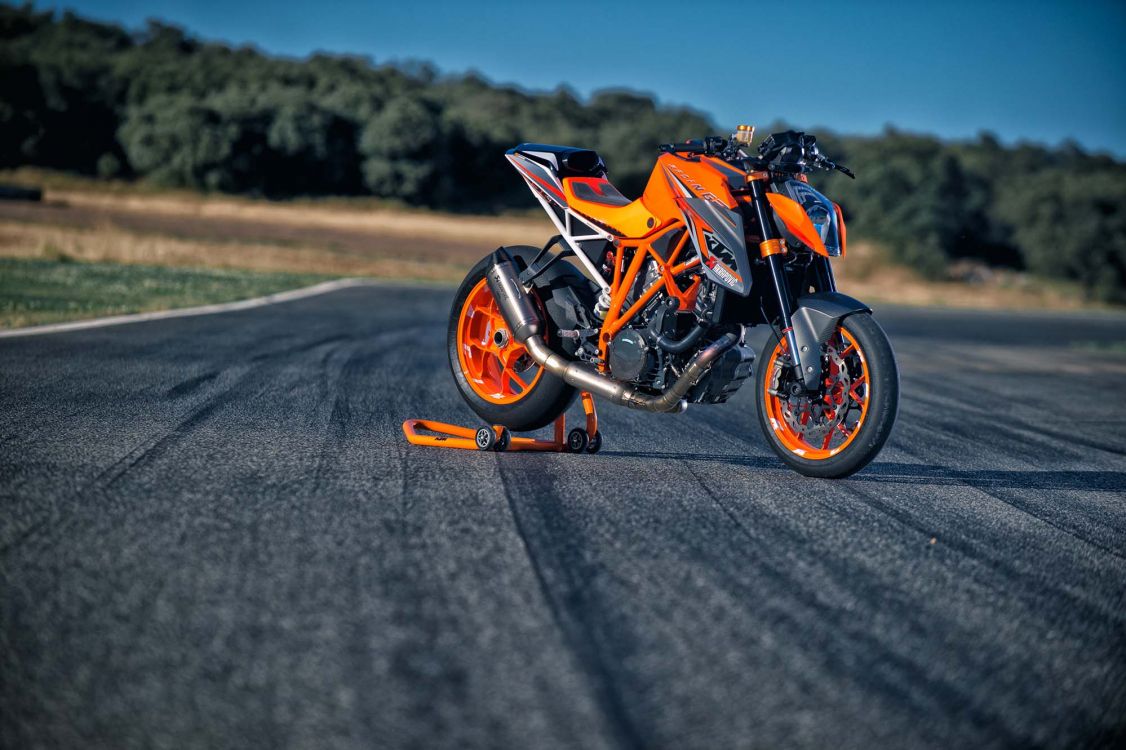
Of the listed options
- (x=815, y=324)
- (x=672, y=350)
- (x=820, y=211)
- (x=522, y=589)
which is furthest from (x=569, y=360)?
(x=522, y=589)

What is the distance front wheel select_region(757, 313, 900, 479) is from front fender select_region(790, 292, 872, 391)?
49 mm

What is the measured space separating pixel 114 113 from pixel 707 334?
56.4 metres

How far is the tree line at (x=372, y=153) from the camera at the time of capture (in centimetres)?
5116

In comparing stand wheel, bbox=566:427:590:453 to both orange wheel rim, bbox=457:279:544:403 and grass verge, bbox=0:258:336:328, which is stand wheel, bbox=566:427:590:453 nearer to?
orange wheel rim, bbox=457:279:544:403

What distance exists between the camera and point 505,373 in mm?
6398

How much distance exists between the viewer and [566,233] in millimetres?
6043

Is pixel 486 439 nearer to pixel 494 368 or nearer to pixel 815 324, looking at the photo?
pixel 494 368

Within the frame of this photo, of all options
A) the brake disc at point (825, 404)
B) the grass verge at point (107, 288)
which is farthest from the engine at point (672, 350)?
the grass verge at point (107, 288)

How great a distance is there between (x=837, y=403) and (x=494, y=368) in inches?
85.3

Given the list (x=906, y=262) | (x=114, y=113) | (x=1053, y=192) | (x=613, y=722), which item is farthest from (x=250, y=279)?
(x=1053, y=192)

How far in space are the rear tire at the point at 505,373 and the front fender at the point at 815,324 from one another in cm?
132

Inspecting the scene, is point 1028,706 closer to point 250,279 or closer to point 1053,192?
point 250,279

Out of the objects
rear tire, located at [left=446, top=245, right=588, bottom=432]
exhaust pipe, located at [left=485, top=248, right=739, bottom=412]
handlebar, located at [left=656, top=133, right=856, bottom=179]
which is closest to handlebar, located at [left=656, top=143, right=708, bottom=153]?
handlebar, located at [left=656, top=133, right=856, bottom=179]

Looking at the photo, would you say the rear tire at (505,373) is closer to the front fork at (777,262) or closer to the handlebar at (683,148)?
the handlebar at (683,148)
